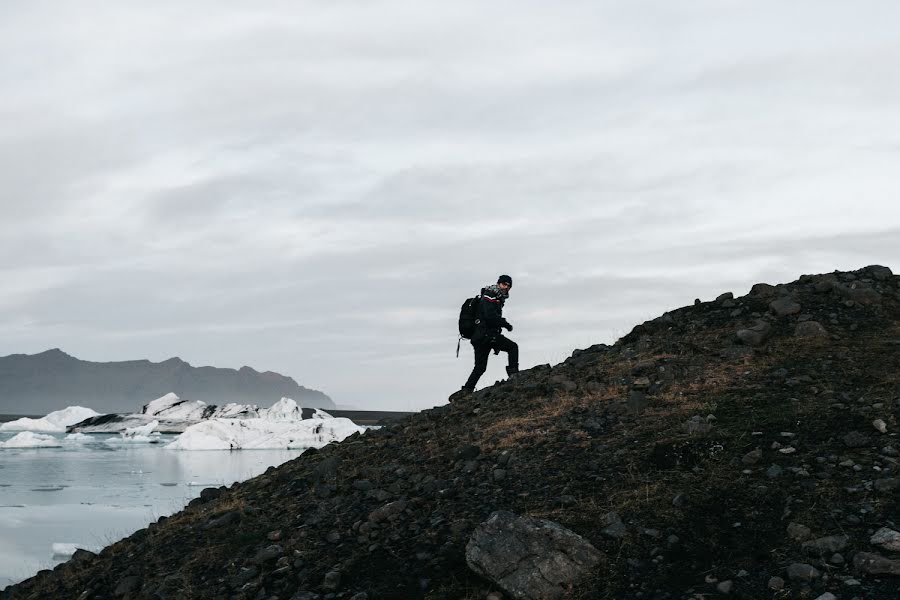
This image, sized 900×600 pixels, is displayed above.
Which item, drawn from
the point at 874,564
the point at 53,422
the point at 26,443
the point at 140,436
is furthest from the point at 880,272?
the point at 53,422

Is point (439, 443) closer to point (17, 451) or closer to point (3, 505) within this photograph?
point (3, 505)

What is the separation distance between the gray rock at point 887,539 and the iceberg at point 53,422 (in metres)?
78.4

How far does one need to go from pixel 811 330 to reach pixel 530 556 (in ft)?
24.6

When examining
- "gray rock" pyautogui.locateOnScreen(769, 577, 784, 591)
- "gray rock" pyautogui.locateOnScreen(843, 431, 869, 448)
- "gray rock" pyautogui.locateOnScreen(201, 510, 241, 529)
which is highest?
"gray rock" pyautogui.locateOnScreen(843, 431, 869, 448)

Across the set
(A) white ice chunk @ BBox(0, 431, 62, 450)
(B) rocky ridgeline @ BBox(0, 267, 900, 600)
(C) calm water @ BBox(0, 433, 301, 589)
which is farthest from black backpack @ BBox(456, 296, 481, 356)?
(A) white ice chunk @ BBox(0, 431, 62, 450)

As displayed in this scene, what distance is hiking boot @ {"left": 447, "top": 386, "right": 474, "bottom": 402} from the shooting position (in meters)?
15.7

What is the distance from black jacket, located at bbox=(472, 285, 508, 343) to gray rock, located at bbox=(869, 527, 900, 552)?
8.79 metres

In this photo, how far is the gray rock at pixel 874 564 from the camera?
6793 millimetres

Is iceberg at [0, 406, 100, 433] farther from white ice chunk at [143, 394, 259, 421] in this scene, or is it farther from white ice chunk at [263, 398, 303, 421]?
white ice chunk at [263, 398, 303, 421]

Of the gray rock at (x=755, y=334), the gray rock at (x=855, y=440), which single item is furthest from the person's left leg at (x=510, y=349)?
the gray rock at (x=855, y=440)

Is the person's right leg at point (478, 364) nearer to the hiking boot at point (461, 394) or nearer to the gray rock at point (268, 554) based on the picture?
the hiking boot at point (461, 394)

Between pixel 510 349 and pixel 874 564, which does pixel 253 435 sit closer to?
pixel 510 349

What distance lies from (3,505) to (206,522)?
15680mm

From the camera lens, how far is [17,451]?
153 ft
